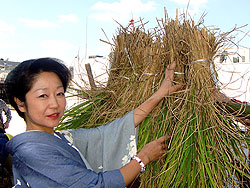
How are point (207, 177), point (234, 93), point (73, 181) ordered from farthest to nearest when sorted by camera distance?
point (234, 93) → point (207, 177) → point (73, 181)

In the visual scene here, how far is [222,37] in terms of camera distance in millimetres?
1170

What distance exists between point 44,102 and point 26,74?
13 centimetres

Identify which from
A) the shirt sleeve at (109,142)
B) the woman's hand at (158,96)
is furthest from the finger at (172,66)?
the shirt sleeve at (109,142)

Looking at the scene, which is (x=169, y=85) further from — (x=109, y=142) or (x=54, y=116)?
(x=54, y=116)

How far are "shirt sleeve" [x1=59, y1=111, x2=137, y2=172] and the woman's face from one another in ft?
0.54

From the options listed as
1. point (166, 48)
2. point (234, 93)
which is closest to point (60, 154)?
point (166, 48)

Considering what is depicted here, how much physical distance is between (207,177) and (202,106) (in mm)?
270

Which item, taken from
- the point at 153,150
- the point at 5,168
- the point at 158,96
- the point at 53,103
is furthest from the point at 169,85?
the point at 5,168

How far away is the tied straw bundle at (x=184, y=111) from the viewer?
3.32 feet

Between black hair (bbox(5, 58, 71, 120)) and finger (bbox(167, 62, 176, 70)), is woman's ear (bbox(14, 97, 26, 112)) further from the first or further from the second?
finger (bbox(167, 62, 176, 70))

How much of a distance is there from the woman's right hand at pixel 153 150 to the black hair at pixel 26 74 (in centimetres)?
45

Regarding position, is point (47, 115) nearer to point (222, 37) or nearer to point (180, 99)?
point (180, 99)

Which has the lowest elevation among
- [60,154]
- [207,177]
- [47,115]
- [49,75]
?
[207,177]

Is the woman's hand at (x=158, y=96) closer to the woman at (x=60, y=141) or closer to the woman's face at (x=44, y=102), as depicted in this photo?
the woman at (x=60, y=141)
